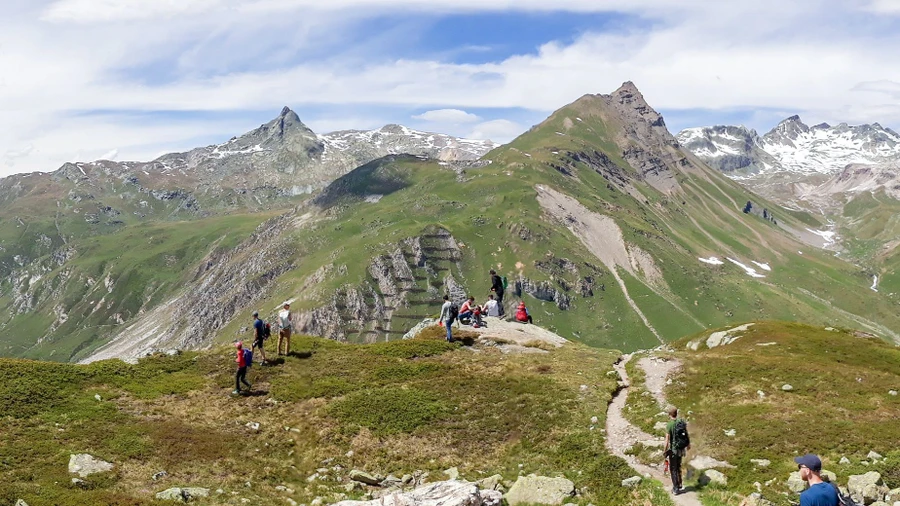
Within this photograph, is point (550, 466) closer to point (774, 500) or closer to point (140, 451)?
point (774, 500)

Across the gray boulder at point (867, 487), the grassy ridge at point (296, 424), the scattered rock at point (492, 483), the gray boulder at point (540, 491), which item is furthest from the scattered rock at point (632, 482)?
the gray boulder at point (867, 487)

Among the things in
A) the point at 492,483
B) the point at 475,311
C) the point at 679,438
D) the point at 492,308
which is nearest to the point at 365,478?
the point at 492,483

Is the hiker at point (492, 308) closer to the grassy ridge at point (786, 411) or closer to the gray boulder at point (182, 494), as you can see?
the grassy ridge at point (786, 411)

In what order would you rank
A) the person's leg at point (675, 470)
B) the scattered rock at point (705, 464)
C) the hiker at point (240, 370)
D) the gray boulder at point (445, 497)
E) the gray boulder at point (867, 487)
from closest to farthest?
the gray boulder at point (445, 497) < the gray boulder at point (867, 487) < the person's leg at point (675, 470) < the scattered rock at point (705, 464) < the hiker at point (240, 370)

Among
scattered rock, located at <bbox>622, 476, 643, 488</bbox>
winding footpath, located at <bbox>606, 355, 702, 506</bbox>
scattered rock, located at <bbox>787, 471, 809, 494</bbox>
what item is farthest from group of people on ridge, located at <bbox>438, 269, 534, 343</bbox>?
scattered rock, located at <bbox>787, 471, 809, 494</bbox>

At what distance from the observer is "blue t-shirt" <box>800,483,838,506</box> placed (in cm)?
1700

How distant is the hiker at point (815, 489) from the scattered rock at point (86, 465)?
30.6 metres

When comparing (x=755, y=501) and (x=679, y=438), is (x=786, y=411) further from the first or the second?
(x=755, y=501)

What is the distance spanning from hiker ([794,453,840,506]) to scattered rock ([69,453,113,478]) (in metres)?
30.6

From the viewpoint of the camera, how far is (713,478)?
27.1 m

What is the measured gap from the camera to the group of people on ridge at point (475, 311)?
188ft

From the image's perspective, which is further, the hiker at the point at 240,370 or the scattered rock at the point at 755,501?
the hiker at the point at 240,370

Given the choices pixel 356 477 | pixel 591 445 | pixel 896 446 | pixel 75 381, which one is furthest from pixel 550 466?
pixel 75 381

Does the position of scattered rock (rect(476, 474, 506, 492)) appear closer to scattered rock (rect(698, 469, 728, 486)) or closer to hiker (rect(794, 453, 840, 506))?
scattered rock (rect(698, 469, 728, 486))
